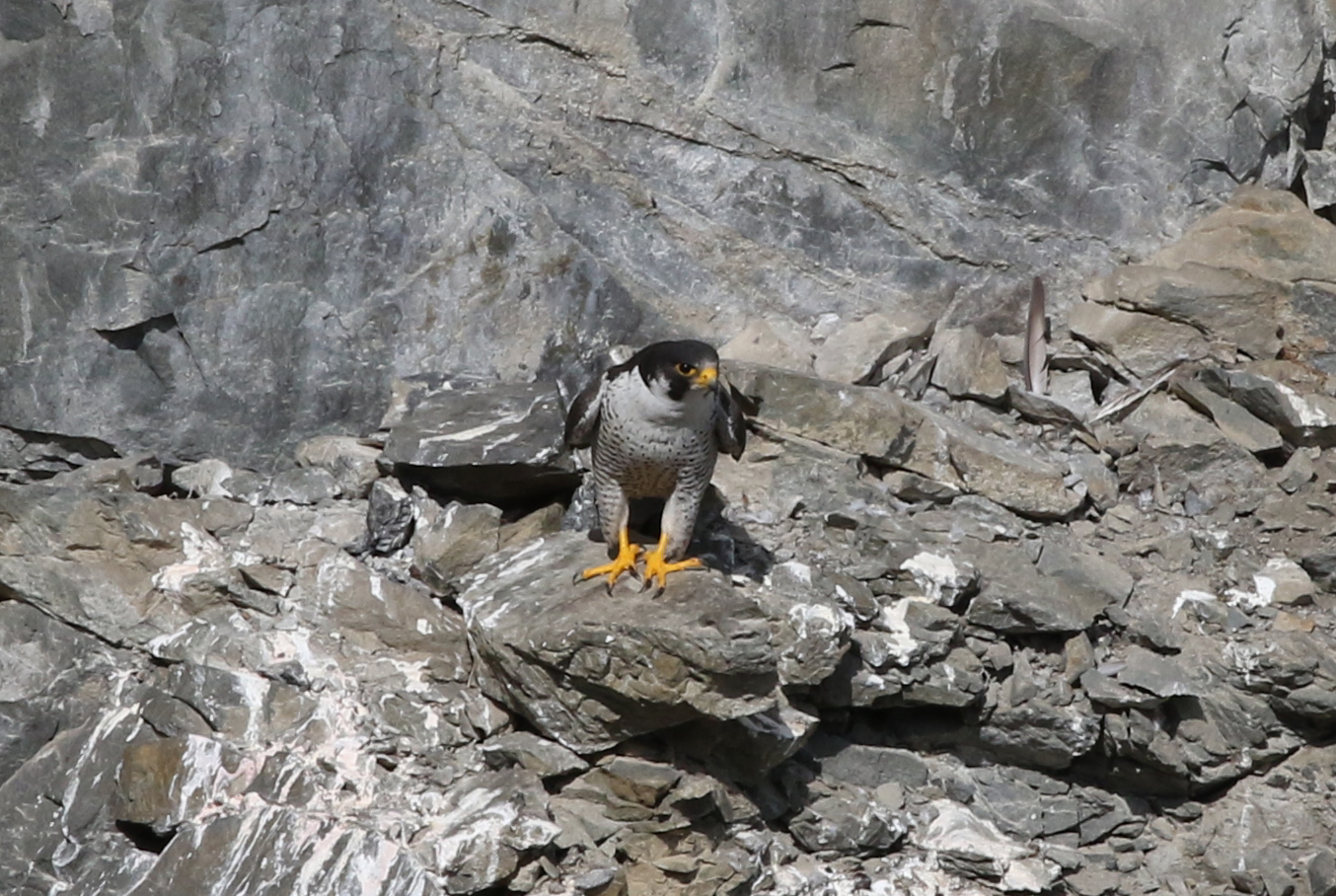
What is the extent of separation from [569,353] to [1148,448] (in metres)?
2.85

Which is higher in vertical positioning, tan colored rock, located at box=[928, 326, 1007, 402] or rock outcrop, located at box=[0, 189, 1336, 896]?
tan colored rock, located at box=[928, 326, 1007, 402]

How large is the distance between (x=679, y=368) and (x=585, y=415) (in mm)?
666

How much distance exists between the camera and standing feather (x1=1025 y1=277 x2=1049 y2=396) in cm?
747

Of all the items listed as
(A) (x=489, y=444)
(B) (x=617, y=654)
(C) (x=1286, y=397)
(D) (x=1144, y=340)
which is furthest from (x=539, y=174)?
(C) (x=1286, y=397)

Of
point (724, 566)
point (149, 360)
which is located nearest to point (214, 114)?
point (149, 360)

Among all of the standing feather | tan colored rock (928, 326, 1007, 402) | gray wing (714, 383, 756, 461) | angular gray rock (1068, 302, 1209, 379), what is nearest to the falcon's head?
gray wing (714, 383, 756, 461)

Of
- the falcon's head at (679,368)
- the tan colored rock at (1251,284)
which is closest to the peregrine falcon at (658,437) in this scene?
the falcon's head at (679,368)

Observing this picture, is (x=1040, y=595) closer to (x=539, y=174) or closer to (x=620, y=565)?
(x=620, y=565)

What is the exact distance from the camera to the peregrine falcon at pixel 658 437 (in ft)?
18.2

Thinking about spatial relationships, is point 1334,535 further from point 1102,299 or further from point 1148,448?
point 1102,299

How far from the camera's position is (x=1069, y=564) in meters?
6.47

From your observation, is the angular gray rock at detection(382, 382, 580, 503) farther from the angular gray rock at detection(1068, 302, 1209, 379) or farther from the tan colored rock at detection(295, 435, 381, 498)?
the angular gray rock at detection(1068, 302, 1209, 379)

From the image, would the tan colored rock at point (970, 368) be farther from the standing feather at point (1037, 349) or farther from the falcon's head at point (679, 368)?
the falcon's head at point (679, 368)

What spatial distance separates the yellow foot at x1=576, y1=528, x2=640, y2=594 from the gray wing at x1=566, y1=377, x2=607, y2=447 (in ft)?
1.40
